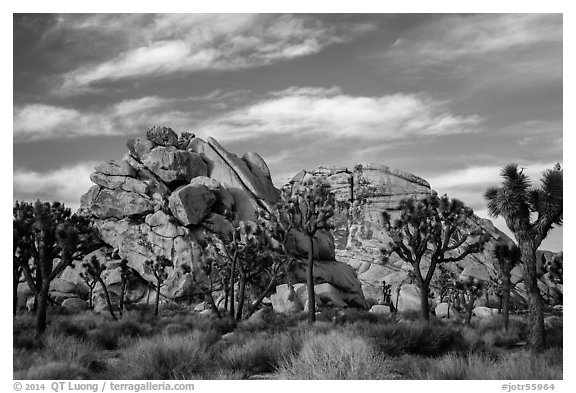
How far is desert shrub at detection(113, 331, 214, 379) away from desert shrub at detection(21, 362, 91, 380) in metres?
0.73

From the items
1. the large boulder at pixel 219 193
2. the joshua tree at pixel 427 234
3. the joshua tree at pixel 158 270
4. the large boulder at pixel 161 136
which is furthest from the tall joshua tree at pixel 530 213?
the large boulder at pixel 161 136

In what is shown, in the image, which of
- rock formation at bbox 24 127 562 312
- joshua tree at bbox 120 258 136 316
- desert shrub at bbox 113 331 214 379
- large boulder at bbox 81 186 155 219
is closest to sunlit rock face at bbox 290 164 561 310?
rock formation at bbox 24 127 562 312

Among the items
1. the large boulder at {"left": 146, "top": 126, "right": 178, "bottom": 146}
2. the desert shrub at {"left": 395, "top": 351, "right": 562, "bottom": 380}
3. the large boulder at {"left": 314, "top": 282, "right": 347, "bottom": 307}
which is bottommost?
the large boulder at {"left": 314, "top": 282, "right": 347, "bottom": 307}

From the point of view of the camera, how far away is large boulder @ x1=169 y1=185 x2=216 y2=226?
5956 cm

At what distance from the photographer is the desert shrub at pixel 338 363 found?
8028 mm

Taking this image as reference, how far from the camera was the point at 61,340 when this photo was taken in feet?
43.0

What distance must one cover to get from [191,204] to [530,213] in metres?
47.8

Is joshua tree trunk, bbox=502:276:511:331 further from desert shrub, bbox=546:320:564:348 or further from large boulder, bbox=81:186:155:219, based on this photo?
large boulder, bbox=81:186:155:219

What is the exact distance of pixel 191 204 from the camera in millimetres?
60000

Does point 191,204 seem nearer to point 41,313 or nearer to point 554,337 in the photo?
point 41,313
